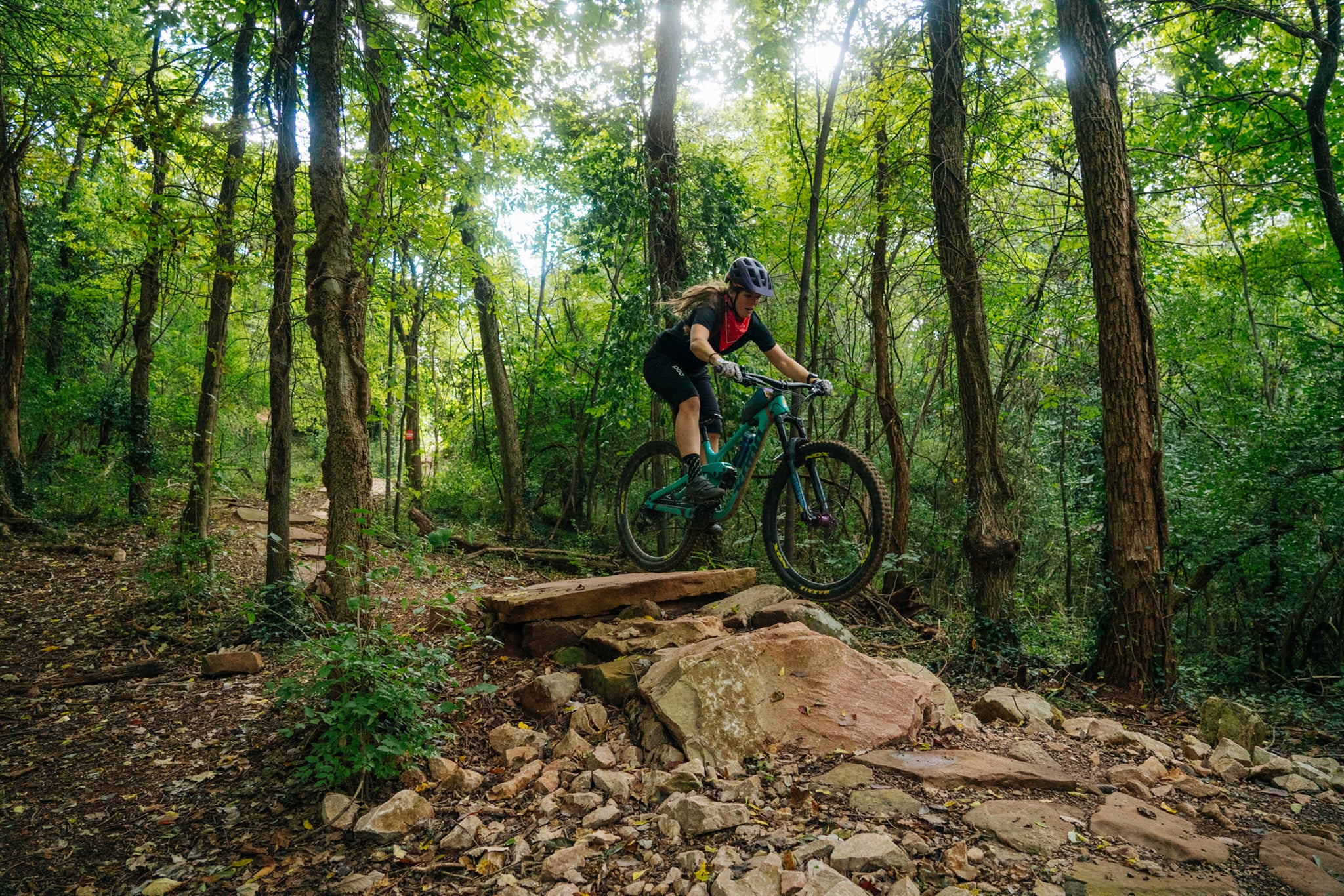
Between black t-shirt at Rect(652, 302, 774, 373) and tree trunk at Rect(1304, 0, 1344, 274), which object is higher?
tree trunk at Rect(1304, 0, 1344, 274)

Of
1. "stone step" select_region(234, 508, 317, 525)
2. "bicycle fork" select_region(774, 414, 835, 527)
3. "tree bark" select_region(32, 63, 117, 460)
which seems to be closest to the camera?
"bicycle fork" select_region(774, 414, 835, 527)

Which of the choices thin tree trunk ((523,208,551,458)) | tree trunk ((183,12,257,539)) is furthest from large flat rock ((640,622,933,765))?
thin tree trunk ((523,208,551,458))

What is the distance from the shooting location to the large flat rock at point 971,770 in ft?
9.39

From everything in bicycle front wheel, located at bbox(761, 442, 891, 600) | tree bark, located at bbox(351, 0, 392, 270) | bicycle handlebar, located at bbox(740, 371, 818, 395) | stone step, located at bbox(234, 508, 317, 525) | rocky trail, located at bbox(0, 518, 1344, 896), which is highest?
tree bark, located at bbox(351, 0, 392, 270)

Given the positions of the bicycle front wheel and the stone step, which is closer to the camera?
the bicycle front wheel

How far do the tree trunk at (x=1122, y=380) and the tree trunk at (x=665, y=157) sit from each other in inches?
145

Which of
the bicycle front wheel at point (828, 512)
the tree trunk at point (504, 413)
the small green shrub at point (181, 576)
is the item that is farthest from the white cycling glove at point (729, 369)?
the tree trunk at point (504, 413)

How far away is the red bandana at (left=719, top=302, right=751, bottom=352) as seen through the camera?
464 centimetres

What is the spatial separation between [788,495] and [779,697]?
1810 mm

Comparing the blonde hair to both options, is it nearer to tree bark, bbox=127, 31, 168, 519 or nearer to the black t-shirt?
the black t-shirt

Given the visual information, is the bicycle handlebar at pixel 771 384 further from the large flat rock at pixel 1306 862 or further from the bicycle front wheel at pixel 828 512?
the large flat rock at pixel 1306 862

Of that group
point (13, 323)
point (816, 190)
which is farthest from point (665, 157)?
point (13, 323)

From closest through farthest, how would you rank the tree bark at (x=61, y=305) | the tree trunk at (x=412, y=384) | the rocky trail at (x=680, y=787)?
the rocky trail at (x=680, y=787), the tree trunk at (x=412, y=384), the tree bark at (x=61, y=305)

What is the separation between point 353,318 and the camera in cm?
441
